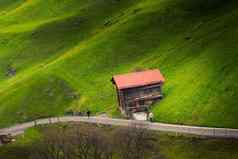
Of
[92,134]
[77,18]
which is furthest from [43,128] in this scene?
[77,18]

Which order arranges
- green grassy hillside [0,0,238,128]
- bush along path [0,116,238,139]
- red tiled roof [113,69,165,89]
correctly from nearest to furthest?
bush along path [0,116,238,139] → green grassy hillside [0,0,238,128] → red tiled roof [113,69,165,89]

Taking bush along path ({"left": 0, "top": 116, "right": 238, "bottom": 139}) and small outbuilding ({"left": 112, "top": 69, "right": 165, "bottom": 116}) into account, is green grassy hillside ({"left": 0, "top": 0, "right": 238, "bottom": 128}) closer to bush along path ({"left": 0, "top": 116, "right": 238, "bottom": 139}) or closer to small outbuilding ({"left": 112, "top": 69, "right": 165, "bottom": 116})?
bush along path ({"left": 0, "top": 116, "right": 238, "bottom": 139})

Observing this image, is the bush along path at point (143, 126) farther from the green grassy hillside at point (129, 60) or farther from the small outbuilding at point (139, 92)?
the small outbuilding at point (139, 92)

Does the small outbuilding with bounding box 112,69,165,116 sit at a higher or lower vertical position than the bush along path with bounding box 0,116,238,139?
higher

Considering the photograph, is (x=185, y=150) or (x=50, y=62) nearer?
(x=185, y=150)

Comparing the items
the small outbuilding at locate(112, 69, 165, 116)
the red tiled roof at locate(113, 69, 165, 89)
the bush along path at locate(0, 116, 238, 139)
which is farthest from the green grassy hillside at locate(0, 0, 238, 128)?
the red tiled roof at locate(113, 69, 165, 89)

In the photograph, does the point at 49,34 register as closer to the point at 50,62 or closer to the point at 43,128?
the point at 50,62

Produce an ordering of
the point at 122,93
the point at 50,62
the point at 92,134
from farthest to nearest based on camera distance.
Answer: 1. the point at 50,62
2. the point at 122,93
3. the point at 92,134
